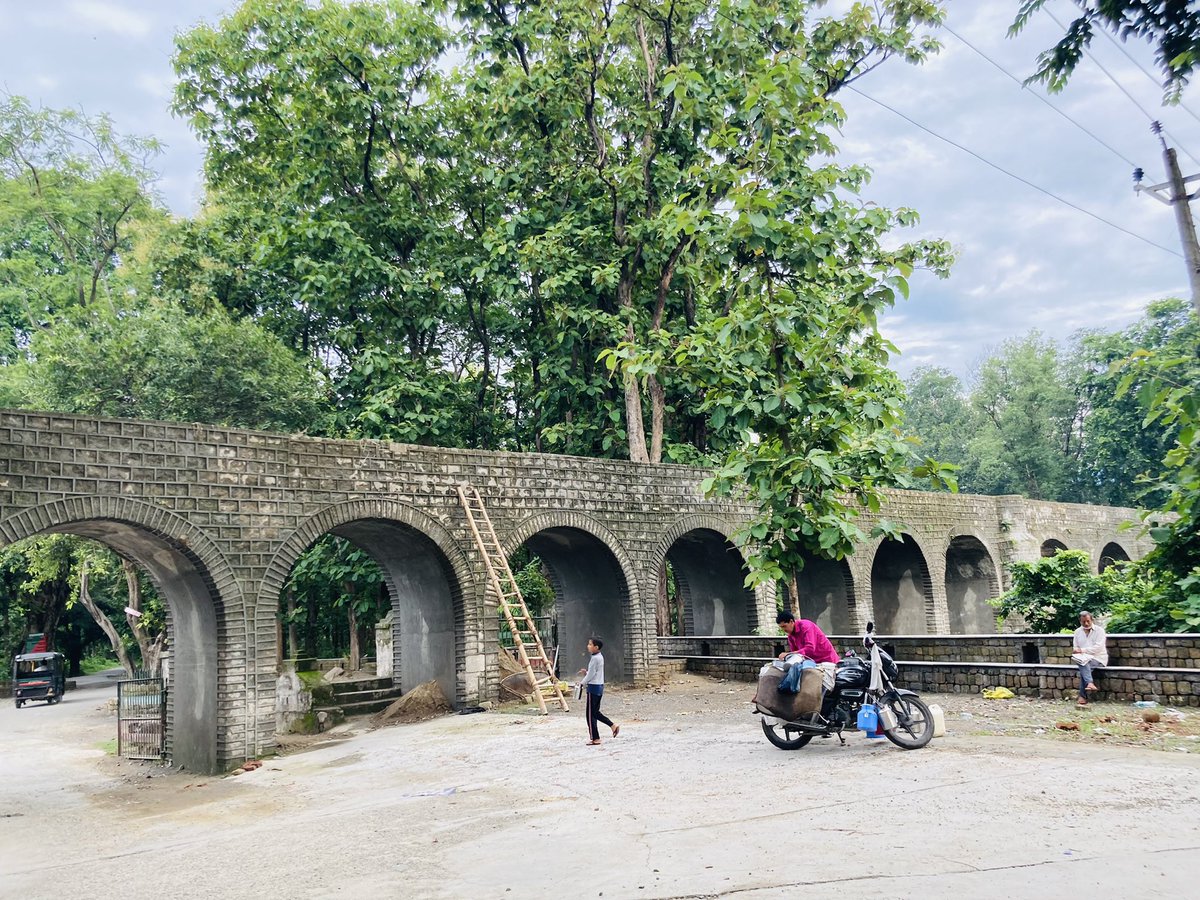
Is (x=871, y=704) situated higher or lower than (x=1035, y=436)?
lower

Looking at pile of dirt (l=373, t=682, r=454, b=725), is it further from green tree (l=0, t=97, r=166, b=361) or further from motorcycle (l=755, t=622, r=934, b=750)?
green tree (l=0, t=97, r=166, b=361)

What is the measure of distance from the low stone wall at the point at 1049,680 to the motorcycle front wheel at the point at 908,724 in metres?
3.53

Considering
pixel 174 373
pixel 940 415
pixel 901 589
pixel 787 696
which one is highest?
pixel 940 415

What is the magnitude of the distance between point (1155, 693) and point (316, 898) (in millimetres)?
8876

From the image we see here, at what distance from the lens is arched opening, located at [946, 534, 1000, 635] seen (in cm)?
2433

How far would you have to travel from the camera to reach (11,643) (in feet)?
97.1

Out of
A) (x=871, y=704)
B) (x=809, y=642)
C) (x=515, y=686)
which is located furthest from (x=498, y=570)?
(x=871, y=704)

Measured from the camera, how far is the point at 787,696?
794 cm

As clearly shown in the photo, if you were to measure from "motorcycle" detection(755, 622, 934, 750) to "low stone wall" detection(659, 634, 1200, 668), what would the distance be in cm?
304

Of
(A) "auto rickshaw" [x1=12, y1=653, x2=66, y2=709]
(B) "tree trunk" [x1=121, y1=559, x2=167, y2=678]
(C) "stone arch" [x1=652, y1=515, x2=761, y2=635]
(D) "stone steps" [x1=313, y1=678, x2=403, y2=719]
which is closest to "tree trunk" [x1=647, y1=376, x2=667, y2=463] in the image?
(C) "stone arch" [x1=652, y1=515, x2=761, y2=635]

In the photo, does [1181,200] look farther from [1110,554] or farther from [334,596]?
[1110,554]

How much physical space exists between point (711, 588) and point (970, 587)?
10.3 meters

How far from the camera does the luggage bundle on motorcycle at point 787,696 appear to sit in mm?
7828

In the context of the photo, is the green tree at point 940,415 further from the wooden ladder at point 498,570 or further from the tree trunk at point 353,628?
the wooden ladder at point 498,570
